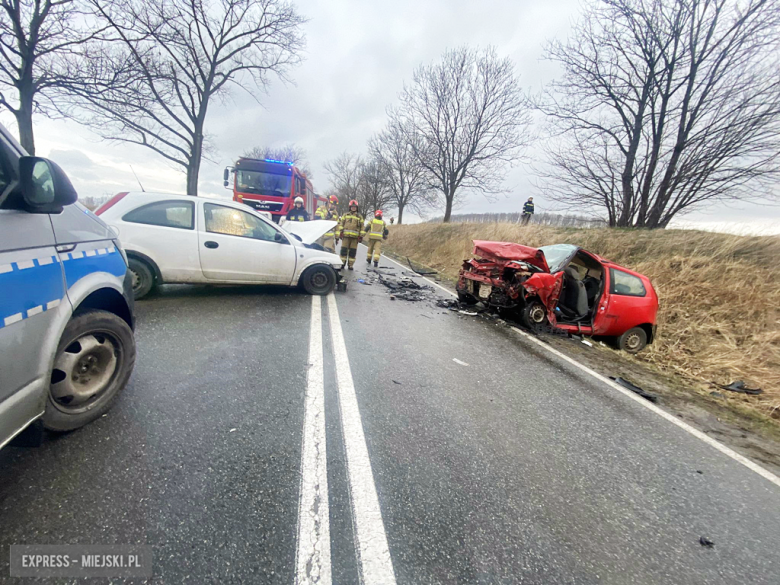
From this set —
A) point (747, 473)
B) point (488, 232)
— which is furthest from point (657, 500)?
point (488, 232)

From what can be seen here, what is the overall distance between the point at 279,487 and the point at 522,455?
1696 mm

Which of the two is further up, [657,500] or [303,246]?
[303,246]

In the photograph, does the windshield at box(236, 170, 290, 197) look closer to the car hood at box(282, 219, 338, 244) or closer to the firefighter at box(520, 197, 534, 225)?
the car hood at box(282, 219, 338, 244)

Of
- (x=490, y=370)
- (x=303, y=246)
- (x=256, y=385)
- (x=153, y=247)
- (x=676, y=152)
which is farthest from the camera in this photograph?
(x=676, y=152)

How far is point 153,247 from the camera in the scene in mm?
4793

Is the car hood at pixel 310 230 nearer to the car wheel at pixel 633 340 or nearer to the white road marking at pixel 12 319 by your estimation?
the white road marking at pixel 12 319

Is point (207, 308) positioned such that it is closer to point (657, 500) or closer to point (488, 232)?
point (657, 500)

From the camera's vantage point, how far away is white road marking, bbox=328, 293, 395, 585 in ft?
4.81

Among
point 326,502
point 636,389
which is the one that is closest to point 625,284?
point 636,389

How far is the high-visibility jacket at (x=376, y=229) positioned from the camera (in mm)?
10070

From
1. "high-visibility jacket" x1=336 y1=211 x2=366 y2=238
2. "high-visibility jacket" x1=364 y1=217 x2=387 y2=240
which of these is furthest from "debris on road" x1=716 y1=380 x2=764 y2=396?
"high-visibility jacket" x1=364 y1=217 x2=387 y2=240

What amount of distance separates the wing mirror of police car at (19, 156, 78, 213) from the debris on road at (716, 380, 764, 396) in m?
7.19

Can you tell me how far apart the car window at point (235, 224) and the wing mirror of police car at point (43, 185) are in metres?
3.55

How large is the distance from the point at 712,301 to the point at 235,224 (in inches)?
378
